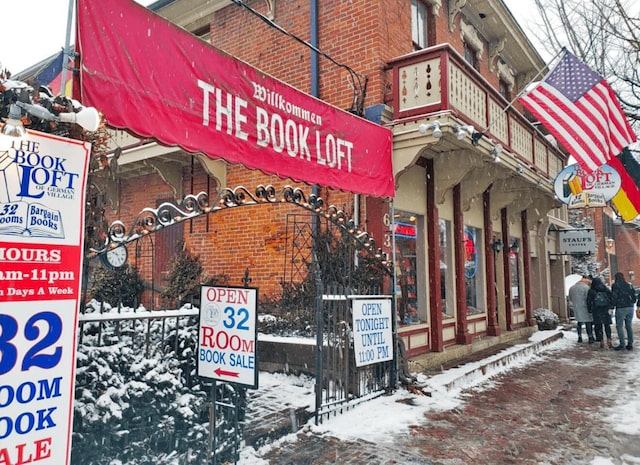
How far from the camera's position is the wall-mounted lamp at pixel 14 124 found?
2639 millimetres

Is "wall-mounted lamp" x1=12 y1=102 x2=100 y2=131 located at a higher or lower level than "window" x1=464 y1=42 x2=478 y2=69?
lower

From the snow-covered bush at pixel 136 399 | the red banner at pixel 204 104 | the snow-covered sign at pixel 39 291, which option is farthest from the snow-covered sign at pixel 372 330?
the snow-covered sign at pixel 39 291

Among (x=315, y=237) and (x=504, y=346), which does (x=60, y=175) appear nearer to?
(x=315, y=237)

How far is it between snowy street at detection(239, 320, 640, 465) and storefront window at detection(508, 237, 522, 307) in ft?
18.1

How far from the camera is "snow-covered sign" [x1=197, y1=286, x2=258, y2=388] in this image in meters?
3.89

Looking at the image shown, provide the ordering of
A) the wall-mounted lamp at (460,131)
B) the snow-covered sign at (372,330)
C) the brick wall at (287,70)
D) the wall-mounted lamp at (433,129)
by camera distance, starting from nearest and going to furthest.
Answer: the snow-covered sign at (372,330) < the wall-mounted lamp at (433,129) < the wall-mounted lamp at (460,131) < the brick wall at (287,70)

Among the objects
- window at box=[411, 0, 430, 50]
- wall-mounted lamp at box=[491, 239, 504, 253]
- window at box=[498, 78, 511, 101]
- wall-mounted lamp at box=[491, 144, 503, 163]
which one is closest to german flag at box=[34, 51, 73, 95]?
wall-mounted lamp at box=[491, 144, 503, 163]

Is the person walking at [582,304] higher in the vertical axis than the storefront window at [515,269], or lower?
lower

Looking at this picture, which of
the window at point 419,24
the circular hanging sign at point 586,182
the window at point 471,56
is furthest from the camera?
the window at point 471,56

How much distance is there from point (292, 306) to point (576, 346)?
8.11 m

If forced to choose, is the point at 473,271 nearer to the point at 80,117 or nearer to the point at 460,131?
the point at 460,131

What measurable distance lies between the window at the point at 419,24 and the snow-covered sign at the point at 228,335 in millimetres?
7763

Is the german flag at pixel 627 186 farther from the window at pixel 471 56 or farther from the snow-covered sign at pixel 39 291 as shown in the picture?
the snow-covered sign at pixel 39 291

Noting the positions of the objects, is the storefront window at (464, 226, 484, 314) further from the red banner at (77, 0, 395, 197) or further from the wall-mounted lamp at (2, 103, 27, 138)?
the wall-mounted lamp at (2, 103, 27, 138)
